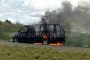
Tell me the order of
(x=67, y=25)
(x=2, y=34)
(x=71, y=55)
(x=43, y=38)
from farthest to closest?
(x=2, y=34)
(x=67, y=25)
(x=43, y=38)
(x=71, y=55)

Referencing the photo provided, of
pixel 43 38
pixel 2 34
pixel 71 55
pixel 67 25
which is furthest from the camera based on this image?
pixel 2 34

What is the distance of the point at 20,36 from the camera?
39.3 metres

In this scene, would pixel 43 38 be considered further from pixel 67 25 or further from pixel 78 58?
pixel 78 58

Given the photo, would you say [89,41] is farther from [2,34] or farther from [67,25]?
[2,34]

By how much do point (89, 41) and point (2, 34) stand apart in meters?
19.5

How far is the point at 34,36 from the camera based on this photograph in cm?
3797

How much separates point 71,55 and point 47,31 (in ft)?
58.2

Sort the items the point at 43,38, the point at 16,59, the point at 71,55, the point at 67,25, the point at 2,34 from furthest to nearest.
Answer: the point at 2,34 → the point at 67,25 → the point at 43,38 → the point at 71,55 → the point at 16,59

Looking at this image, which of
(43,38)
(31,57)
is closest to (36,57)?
(31,57)

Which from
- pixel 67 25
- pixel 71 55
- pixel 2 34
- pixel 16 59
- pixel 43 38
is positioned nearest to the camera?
pixel 16 59

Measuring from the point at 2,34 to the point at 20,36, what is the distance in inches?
613

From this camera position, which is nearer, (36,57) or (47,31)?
(36,57)

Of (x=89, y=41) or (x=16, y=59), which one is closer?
(x=16, y=59)

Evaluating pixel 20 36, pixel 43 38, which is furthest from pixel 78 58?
pixel 20 36
